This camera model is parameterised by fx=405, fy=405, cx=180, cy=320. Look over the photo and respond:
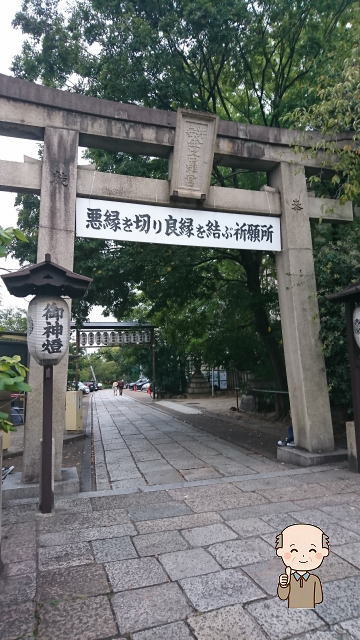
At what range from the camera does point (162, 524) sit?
14.6ft

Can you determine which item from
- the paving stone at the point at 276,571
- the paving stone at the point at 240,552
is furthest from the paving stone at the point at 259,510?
the paving stone at the point at 276,571

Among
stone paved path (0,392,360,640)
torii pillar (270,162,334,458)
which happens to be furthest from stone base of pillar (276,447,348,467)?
stone paved path (0,392,360,640)

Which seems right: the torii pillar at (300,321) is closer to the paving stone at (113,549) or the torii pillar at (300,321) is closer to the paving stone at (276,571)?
the paving stone at (276,571)

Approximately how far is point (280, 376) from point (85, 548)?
349 inches

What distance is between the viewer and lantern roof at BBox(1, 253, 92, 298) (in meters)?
5.12

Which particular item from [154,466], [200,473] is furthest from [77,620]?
[154,466]

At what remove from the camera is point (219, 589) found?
3053 mm

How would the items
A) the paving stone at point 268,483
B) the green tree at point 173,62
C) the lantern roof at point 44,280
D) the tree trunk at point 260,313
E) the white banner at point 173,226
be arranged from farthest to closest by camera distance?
the tree trunk at point 260,313, the green tree at point 173,62, the white banner at point 173,226, the paving stone at point 268,483, the lantern roof at point 44,280

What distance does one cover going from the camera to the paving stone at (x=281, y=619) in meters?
2.56

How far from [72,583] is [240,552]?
1468mm

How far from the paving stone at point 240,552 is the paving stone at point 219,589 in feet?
0.58

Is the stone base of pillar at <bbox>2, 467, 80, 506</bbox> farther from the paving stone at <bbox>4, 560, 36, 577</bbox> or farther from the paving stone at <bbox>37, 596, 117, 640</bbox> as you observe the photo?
the paving stone at <bbox>37, 596, 117, 640</bbox>

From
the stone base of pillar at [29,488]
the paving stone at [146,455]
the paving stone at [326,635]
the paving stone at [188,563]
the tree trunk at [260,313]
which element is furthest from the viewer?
the tree trunk at [260,313]

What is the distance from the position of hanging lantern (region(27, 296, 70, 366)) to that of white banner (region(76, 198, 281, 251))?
175 cm
